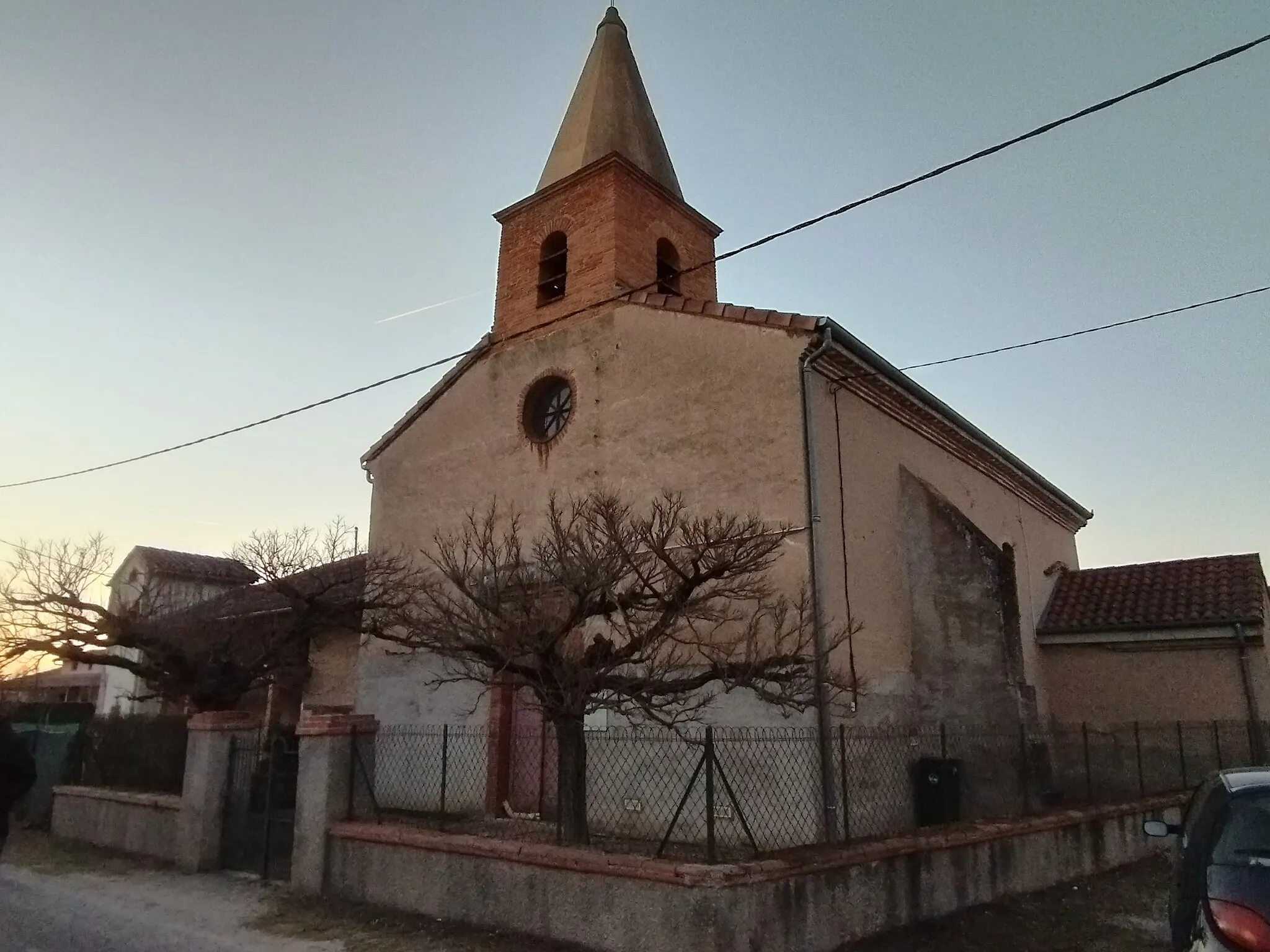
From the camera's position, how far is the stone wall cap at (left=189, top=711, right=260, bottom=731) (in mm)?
10562

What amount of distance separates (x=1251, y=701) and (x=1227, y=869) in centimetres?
1177

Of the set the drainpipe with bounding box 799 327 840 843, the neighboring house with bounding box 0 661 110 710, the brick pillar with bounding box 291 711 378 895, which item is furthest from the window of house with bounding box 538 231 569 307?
the neighboring house with bounding box 0 661 110 710

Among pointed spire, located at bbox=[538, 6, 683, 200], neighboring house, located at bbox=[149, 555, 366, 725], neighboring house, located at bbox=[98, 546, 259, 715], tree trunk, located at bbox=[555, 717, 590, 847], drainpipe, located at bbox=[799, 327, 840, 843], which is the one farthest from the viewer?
neighboring house, located at bbox=[98, 546, 259, 715]

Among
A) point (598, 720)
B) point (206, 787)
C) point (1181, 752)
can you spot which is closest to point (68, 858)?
point (206, 787)

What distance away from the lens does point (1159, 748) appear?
1383 centimetres

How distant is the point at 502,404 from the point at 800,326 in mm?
5232

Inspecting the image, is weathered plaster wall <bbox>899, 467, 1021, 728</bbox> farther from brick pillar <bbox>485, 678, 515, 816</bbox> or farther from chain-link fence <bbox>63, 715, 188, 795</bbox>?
chain-link fence <bbox>63, 715, 188, 795</bbox>

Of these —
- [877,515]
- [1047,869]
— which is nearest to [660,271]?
[877,515]

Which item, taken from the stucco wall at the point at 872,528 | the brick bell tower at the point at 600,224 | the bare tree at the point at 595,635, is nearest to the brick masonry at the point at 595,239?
the brick bell tower at the point at 600,224

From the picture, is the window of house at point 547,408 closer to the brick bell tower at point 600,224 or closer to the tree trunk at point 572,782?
the brick bell tower at point 600,224

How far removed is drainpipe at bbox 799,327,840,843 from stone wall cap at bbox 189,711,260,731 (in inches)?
269

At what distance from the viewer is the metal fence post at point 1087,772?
12.1 metres

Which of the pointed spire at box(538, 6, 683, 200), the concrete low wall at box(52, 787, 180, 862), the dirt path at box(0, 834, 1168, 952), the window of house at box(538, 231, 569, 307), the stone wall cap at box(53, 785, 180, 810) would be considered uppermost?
the pointed spire at box(538, 6, 683, 200)

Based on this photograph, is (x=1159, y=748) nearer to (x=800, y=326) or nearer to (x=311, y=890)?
(x=800, y=326)
